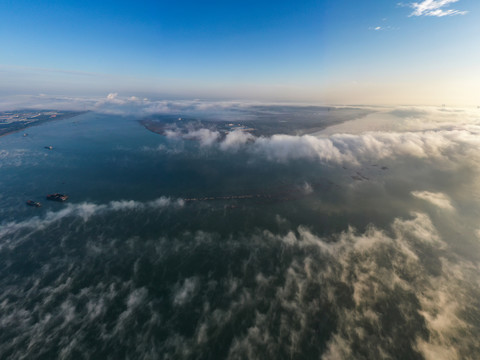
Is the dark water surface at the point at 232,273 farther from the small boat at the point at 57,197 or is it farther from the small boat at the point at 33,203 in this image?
the small boat at the point at 57,197

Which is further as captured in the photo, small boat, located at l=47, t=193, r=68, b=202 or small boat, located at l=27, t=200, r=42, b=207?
small boat, located at l=47, t=193, r=68, b=202

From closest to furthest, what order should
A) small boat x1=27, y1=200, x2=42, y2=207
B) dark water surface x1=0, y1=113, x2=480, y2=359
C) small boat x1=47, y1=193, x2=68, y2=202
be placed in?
dark water surface x1=0, y1=113, x2=480, y2=359 → small boat x1=27, y1=200, x2=42, y2=207 → small boat x1=47, y1=193, x2=68, y2=202

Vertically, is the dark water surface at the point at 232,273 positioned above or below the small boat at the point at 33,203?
below

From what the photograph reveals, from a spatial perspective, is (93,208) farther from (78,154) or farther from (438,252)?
(438,252)

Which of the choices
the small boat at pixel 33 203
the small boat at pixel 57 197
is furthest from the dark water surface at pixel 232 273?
the small boat at pixel 57 197

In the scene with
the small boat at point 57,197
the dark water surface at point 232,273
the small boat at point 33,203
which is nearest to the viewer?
the dark water surface at point 232,273

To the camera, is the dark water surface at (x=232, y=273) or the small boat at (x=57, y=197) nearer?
the dark water surface at (x=232, y=273)

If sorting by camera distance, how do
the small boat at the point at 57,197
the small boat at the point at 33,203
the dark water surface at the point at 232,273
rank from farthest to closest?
the small boat at the point at 57,197
the small boat at the point at 33,203
the dark water surface at the point at 232,273

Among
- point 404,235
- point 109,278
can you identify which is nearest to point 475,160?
point 404,235

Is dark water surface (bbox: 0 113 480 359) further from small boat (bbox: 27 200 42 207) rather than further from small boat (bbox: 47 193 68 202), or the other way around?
small boat (bbox: 47 193 68 202)

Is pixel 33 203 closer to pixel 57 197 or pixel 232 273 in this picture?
pixel 57 197

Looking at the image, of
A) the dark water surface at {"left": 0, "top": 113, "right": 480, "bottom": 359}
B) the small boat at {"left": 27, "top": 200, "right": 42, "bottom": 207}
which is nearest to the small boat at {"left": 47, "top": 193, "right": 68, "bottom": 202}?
the dark water surface at {"left": 0, "top": 113, "right": 480, "bottom": 359}
